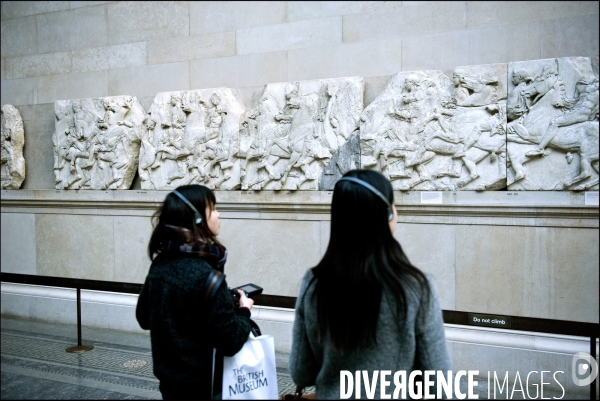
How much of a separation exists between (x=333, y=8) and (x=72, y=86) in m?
3.75

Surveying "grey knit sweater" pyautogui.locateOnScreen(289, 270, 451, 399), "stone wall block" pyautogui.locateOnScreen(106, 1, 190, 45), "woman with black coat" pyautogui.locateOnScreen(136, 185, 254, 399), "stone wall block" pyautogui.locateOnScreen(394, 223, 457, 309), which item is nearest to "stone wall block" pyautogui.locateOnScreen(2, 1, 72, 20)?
"stone wall block" pyautogui.locateOnScreen(106, 1, 190, 45)

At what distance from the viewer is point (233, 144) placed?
18.7 ft

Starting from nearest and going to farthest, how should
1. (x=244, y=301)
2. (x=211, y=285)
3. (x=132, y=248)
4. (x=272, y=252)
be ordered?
(x=211, y=285) < (x=244, y=301) < (x=272, y=252) < (x=132, y=248)

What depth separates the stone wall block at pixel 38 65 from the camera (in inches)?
276

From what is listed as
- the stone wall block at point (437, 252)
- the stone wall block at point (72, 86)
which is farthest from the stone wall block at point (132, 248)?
the stone wall block at point (437, 252)

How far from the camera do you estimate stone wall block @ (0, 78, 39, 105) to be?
727 centimetres

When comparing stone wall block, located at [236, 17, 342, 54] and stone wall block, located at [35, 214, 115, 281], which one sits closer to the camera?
stone wall block, located at [236, 17, 342, 54]

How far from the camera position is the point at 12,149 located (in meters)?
7.14

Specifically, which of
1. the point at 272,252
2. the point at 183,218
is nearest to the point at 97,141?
the point at 272,252

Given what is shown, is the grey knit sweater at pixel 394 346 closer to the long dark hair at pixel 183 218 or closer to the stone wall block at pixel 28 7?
the long dark hair at pixel 183 218

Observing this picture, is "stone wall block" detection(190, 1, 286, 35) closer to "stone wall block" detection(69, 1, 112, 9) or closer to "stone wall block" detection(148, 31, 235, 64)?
"stone wall block" detection(148, 31, 235, 64)

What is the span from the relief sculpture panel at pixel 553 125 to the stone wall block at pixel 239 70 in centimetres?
244

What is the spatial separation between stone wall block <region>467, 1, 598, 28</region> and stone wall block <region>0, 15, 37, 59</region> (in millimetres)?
5870

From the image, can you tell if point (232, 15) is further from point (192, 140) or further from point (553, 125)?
point (553, 125)
